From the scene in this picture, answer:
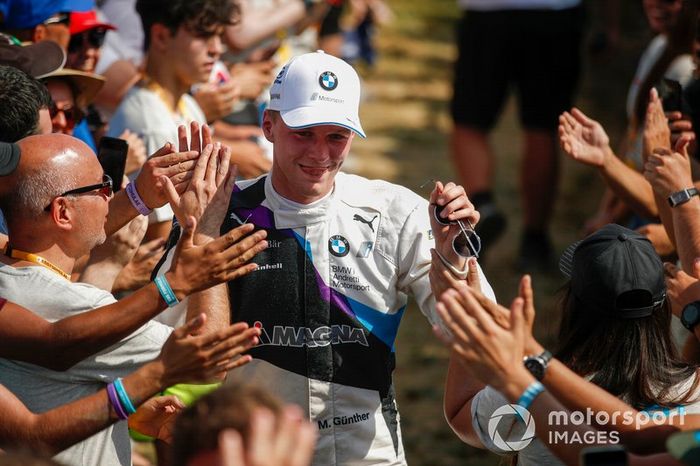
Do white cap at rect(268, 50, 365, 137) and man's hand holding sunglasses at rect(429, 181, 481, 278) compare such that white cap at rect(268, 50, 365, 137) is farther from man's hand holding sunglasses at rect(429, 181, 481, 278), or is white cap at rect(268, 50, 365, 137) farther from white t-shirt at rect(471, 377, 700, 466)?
white t-shirt at rect(471, 377, 700, 466)

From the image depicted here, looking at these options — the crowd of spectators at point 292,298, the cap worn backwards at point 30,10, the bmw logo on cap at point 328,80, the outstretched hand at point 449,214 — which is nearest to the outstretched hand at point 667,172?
the crowd of spectators at point 292,298

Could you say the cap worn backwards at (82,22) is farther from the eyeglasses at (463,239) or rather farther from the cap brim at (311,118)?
the eyeglasses at (463,239)

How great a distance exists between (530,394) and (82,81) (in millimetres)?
2806

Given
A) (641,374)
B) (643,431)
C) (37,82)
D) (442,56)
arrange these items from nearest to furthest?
(643,431), (641,374), (37,82), (442,56)

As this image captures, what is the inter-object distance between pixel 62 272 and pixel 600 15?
33.6 feet

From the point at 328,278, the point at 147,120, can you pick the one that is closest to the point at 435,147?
the point at 147,120

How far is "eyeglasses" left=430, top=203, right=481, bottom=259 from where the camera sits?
3.65 metres

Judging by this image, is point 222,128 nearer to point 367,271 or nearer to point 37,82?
point 37,82

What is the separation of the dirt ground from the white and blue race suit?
269 cm

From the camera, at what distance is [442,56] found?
1500 cm

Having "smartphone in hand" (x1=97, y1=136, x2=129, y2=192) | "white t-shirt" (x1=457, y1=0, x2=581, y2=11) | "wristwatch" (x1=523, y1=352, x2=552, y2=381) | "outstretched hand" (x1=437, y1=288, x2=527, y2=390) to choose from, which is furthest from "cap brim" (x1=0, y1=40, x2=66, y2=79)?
"white t-shirt" (x1=457, y1=0, x2=581, y2=11)

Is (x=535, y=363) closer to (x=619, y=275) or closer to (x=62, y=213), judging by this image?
(x=619, y=275)

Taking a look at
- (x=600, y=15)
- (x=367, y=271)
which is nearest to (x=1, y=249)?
(x=367, y=271)

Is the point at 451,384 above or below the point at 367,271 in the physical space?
below
